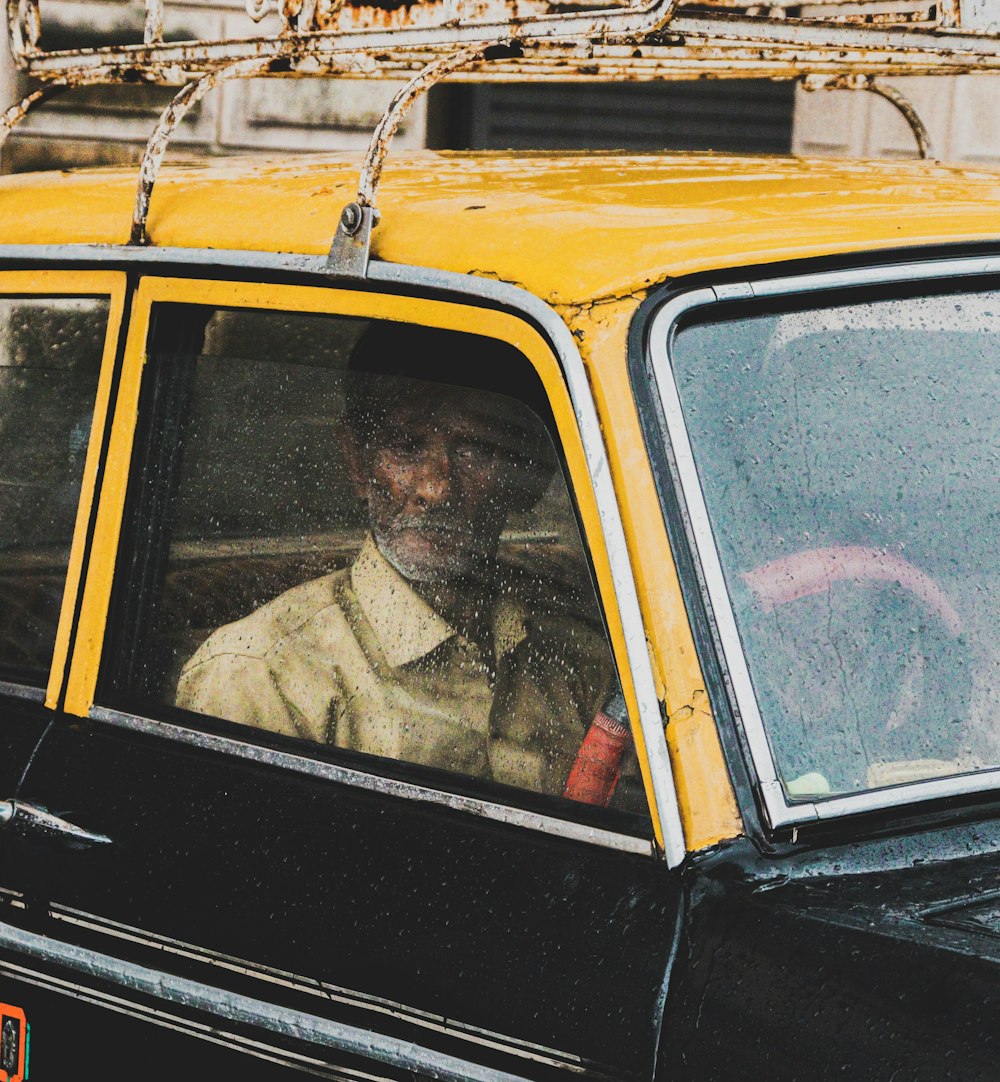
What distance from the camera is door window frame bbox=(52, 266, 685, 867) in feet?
5.93

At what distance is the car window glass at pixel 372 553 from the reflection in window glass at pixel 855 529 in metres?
0.18

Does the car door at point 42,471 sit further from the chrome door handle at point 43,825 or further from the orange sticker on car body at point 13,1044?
the orange sticker on car body at point 13,1044

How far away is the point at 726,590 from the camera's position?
6.07ft

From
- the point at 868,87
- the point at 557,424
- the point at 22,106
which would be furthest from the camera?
the point at 868,87

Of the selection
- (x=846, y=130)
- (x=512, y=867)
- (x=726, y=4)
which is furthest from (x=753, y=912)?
(x=846, y=130)

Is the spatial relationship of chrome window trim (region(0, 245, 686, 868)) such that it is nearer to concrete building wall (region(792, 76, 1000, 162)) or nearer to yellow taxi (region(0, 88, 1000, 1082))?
yellow taxi (region(0, 88, 1000, 1082))

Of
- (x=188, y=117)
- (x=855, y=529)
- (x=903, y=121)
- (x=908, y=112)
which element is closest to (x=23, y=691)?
(x=855, y=529)

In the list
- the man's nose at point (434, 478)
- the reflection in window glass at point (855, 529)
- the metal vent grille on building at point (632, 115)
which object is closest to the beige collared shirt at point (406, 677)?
the man's nose at point (434, 478)

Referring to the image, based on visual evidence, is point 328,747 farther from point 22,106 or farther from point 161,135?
point 22,106

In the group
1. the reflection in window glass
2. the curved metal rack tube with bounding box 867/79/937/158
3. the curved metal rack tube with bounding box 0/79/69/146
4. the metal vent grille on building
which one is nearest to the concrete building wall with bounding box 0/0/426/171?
the metal vent grille on building

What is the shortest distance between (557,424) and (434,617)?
313mm

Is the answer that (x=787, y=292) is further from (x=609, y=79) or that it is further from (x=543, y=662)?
(x=609, y=79)

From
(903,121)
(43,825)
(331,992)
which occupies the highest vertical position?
(903,121)

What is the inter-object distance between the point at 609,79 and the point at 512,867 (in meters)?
1.32
